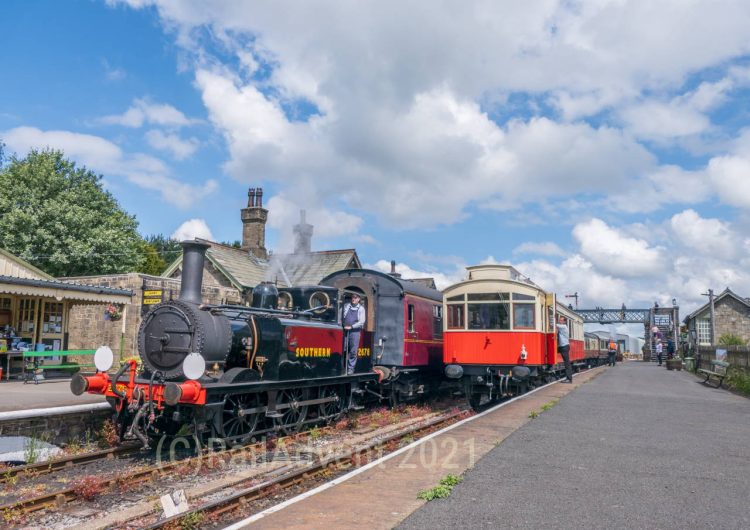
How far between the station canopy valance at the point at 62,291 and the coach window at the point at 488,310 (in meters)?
10.1

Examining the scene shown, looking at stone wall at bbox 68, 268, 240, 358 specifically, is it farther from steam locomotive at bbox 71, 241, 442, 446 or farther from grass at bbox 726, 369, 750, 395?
grass at bbox 726, 369, 750, 395

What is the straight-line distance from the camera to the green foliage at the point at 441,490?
6.10 meters

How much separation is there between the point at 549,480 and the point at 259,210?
75.5 ft

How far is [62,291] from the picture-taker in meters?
15.7

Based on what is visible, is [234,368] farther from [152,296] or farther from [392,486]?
[152,296]

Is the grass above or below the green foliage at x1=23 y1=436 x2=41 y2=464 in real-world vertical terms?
above

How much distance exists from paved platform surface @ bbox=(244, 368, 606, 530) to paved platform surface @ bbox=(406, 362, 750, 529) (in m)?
0.25

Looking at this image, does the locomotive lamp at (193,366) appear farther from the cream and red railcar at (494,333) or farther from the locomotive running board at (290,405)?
the cream and red railcar at (494,333)

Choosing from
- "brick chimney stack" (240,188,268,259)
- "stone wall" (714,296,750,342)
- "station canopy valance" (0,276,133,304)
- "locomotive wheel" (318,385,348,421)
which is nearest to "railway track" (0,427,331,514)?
"locomotive wheel" (318,385,348,421)

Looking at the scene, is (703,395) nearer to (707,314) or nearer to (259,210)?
(259,210)

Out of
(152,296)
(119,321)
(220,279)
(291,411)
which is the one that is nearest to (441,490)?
(291,411)

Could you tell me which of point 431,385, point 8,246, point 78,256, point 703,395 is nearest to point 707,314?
point 703,395

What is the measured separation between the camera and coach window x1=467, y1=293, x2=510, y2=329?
1355 centimetres

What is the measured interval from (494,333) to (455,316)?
109 cm
